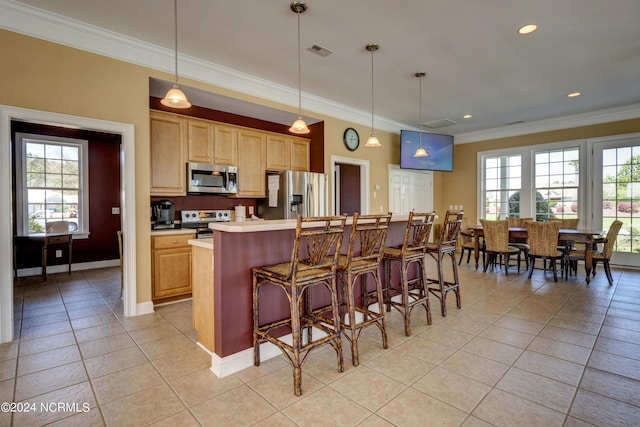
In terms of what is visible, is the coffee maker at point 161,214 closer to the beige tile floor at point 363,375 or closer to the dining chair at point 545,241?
the beige tile floor at point 363,375

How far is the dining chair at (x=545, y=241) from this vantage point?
4.71 m

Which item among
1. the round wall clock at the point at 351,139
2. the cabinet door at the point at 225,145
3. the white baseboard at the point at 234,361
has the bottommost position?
the white baseboard at the point at 234,361

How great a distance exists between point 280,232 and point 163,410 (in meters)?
1.36

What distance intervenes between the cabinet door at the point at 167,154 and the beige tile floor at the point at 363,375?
5.21ft

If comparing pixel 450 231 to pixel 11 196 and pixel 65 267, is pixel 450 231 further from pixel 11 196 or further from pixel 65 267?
pixel 65 267

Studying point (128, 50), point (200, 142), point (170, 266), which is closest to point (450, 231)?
point (170, 266)

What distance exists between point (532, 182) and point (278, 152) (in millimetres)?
5695

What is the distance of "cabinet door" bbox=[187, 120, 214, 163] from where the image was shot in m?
4.17

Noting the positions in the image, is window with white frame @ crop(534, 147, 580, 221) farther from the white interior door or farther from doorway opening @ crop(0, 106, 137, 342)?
doorway opening @ crop(0, 106, 137, 342)

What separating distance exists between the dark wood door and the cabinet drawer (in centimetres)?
366

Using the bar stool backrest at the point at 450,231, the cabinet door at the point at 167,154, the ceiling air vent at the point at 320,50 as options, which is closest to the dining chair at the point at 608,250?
the bar stool backrest at the point at 450,231

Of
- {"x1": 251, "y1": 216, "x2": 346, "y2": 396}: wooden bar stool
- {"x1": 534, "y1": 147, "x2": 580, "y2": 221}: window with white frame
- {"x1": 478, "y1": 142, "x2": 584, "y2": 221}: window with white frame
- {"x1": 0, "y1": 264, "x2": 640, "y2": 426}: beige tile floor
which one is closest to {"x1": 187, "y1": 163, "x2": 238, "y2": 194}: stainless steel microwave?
{"x1": 0, "y1": 264, "x2": 640, "y2": 426}: beige tile floor

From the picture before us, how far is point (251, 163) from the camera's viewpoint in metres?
4.81

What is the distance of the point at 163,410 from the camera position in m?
1.81
